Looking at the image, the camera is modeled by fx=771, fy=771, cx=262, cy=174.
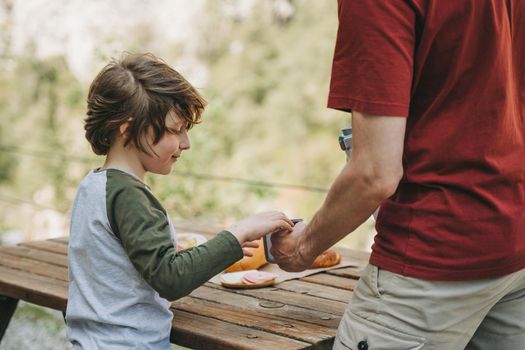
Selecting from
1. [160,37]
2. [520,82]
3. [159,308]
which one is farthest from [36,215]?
[520,82]

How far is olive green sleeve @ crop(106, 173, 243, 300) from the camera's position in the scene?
1573mm

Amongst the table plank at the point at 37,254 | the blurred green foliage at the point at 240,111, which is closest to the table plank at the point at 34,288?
the table plank at the point at 37,254

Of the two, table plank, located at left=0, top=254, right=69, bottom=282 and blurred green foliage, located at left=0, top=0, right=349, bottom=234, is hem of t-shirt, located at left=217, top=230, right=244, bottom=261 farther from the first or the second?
blurred green foliage, located at left=0, top=0, right=349, bottom=234

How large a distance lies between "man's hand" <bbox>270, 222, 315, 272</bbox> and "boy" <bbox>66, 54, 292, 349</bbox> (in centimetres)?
3

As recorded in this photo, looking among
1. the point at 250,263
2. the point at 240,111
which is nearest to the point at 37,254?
the point at 250,263

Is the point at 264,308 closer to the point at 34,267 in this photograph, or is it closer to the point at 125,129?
the point at 125,129

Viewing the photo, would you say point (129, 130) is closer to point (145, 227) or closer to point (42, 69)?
point (145, 227)

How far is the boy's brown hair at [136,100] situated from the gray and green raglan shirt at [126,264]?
0.10 m

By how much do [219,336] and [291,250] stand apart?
240 millimetres

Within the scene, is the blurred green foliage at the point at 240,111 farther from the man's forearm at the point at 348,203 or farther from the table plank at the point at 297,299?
the man's forearm at the point at 348,203

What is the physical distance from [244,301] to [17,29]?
31.4ft

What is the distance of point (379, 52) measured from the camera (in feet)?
4.16

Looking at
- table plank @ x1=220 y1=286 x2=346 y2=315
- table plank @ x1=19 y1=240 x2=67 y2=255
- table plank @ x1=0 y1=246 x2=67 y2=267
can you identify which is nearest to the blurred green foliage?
table plank @ x1=19 y1=240 x2=67 y2=255

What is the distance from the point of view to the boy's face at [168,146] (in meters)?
1.70
